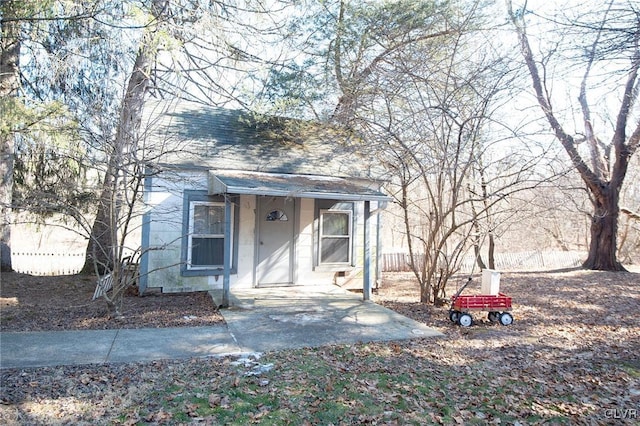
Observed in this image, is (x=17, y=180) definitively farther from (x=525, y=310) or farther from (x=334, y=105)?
(x=525, y=310)

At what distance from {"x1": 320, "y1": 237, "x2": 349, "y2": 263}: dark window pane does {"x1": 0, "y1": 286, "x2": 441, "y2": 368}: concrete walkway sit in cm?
191

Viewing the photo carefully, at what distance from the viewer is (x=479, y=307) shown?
6.19 metres

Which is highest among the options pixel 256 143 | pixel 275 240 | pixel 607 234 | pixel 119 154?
pixel 256 143

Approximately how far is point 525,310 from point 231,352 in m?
5.47

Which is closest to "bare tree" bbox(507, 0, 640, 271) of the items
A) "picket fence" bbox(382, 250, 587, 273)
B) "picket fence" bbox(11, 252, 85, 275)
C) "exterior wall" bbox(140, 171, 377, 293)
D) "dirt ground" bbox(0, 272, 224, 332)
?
"picket fence" bbox(382, 250, 587, 273)

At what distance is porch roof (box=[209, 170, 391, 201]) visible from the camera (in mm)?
6883

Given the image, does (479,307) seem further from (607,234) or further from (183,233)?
(607,234)

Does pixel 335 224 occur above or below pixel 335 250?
above

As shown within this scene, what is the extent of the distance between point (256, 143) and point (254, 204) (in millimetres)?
1613

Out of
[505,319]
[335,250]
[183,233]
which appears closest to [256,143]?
Result: [183,233]

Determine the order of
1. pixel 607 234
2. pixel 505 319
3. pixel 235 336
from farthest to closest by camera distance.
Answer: pixel 607 234 < pixel 505 319 < pixel 235 336

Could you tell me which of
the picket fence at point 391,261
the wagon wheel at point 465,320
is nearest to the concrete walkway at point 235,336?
the wagon wheel at point 465,320

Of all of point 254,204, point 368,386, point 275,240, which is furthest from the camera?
point 275,240

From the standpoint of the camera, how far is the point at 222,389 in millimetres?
3752
